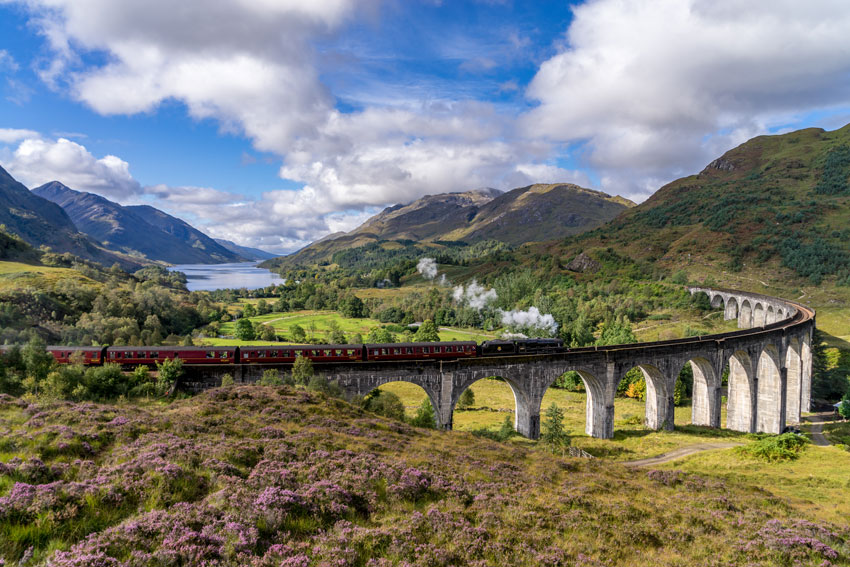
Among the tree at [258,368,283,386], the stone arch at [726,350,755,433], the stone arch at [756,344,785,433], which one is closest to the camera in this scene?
the tree at [258,368,283,386]

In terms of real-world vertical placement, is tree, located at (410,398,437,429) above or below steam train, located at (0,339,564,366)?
below

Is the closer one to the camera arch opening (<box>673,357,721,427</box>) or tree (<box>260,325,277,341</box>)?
arch opening (<box>673,357,721,427</box>)

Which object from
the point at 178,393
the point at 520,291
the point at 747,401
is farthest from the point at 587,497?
the point at 520,291

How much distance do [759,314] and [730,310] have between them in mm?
11947

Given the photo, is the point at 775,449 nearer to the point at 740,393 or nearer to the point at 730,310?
the point at 740,393

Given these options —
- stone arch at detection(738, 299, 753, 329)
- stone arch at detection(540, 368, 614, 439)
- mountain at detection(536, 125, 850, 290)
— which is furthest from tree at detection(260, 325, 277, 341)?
mountain at detection(536, 125, 850, 290)

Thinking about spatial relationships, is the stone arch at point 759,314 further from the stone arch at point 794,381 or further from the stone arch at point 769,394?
the stone arch at point 769,394

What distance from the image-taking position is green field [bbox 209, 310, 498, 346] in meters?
103

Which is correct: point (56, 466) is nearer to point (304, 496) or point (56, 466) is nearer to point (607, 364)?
point (304, 496)

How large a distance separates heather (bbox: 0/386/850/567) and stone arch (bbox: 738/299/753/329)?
88901 mm

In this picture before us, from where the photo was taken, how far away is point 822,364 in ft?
207

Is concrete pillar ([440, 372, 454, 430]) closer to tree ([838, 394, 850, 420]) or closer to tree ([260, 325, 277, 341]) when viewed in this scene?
tree ([838, 394, 850, 420])

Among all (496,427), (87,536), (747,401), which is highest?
(87,536)

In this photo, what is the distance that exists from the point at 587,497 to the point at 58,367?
34161 mm
